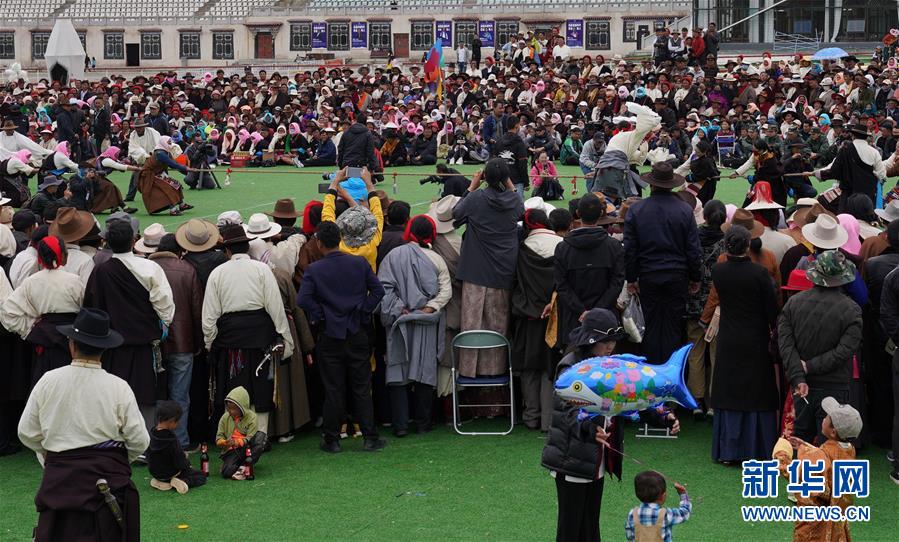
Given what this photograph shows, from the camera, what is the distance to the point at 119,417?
6.16 meters

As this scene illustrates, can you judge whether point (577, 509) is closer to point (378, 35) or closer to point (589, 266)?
point (589, 266)

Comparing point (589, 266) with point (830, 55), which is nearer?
point (589, 266)

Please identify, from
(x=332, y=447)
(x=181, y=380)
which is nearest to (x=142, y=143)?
(x=181, y=380)

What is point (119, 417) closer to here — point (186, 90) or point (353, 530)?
point (353, 530)

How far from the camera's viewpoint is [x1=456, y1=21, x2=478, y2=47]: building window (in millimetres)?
50656

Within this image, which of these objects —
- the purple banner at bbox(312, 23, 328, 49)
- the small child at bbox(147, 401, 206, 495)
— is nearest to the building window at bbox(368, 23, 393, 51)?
the purple banner at bbox(312, 23, 328, 49)

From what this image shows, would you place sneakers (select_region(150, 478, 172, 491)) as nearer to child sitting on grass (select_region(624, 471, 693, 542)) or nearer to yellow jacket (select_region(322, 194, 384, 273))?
yellow jacket (select_region(322, 194, 384, 273))

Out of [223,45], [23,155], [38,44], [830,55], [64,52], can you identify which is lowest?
[23,155]

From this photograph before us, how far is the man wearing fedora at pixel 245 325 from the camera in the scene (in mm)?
8633

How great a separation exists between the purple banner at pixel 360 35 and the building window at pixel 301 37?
180 cm

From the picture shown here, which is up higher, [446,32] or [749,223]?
[446,32]

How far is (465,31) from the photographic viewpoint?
51.0 m

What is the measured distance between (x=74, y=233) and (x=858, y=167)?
28.7ft

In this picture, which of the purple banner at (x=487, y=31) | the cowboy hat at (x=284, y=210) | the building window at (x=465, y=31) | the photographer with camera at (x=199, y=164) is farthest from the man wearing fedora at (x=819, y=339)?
the purple banner at (x=487, y=31)
